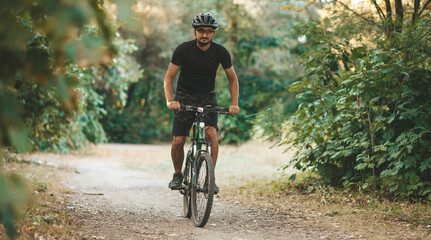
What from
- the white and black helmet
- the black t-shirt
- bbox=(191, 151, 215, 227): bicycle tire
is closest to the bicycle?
bbox=(191, 151, 215, 227): bicycle tire

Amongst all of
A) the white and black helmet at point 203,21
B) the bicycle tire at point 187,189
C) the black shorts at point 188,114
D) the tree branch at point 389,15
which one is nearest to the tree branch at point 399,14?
the tree branch at point 389,15

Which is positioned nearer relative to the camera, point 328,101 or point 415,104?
point 415,104

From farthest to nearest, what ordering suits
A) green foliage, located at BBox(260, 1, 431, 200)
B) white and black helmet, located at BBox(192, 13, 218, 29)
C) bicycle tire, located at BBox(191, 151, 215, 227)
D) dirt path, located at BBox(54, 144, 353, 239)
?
green foliage, located at BBox(260, 1, 431, 200), white and black helmet, located at BBox(192, 13, 218, 29), bicycle tire, located at BBox(191, 151, 215, 227), dirt path, located at BBox(54, 144, 353, 239)

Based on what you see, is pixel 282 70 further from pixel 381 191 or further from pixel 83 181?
pixel 381 191

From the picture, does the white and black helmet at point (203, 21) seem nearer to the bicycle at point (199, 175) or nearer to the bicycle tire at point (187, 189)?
the bicycle at point (199, 175)

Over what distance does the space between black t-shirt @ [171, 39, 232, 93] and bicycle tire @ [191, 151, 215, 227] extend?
0.87 metres

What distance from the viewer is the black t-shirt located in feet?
16.5

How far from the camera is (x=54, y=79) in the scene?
159 centimetres

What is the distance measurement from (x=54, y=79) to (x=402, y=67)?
15.3 ft

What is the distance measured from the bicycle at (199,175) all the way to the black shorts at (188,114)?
0.38 ft

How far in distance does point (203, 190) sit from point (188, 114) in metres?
0.95

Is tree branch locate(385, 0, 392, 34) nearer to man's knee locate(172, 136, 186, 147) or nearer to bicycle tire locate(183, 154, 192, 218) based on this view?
man's knee locate(172, 136, 186, 147)

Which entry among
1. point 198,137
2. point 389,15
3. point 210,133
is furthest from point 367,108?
point 198,137

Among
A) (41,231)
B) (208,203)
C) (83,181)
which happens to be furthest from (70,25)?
(83,181)
